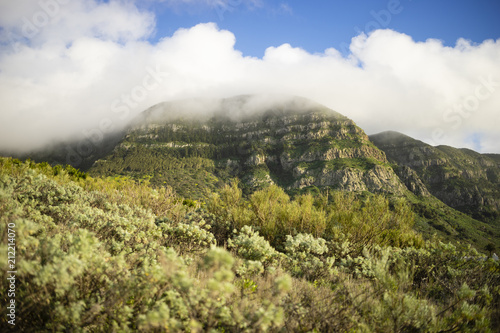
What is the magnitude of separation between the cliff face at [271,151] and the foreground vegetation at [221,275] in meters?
106

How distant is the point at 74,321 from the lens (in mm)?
2203

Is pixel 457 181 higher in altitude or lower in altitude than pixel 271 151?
lower

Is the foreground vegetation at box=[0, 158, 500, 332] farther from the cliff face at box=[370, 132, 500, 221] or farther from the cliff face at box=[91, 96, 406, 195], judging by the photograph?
the cliff face at box=[370, 132, 500, 221]

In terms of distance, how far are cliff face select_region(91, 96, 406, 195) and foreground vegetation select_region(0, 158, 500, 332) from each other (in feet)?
347

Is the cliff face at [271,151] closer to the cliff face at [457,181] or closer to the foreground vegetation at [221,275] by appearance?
the cliff face at [457,181]

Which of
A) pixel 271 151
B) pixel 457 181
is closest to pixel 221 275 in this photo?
pixel 271 151

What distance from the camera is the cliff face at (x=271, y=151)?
127469mm

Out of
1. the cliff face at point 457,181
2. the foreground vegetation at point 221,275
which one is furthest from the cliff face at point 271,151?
the foreground vegetation at point 221,275

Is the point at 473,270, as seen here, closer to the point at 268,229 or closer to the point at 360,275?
the point at 360,275

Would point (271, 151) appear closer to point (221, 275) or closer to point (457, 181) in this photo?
point (457, 181)

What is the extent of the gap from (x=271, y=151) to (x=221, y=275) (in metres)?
162

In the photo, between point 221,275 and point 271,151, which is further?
point 271,151

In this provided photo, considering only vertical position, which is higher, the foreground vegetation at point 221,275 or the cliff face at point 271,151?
the cliff face at point 271,151

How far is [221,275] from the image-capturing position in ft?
6.22
